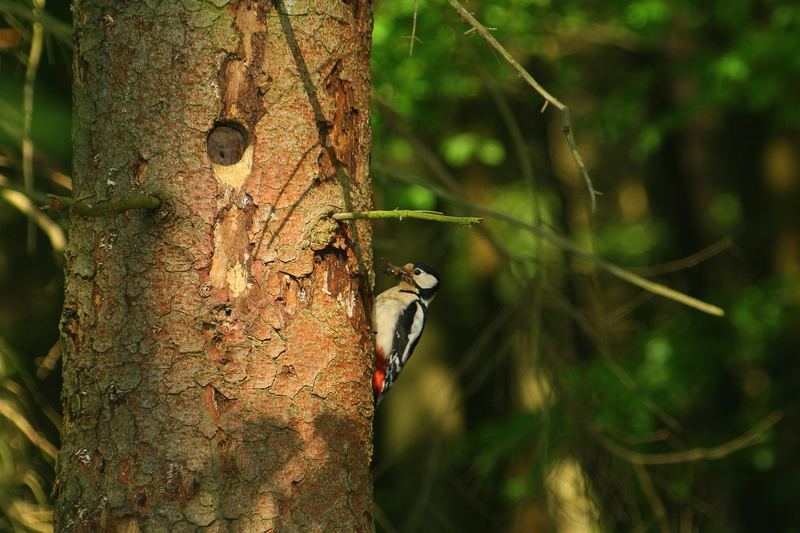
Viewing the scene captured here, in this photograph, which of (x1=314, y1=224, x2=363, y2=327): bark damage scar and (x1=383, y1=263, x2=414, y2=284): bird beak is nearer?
(x1=314, y1=224, x2=363, y2=327): bark damage scar

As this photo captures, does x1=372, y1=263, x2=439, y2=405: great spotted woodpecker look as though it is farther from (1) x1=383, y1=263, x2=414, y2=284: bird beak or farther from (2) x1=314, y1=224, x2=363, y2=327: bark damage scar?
(2) x1=314, y1=224, x2=363, y2=327: bark damage scar

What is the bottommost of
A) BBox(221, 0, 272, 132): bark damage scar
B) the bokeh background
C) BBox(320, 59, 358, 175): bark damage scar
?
the bokeh background

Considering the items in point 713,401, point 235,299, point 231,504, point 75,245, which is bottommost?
point 713,401

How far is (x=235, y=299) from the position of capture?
2393mm

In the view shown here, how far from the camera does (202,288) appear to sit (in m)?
2.37

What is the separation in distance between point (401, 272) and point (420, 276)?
22 centimetres

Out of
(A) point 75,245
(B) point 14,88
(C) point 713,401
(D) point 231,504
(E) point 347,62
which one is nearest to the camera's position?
(D) point 231,504

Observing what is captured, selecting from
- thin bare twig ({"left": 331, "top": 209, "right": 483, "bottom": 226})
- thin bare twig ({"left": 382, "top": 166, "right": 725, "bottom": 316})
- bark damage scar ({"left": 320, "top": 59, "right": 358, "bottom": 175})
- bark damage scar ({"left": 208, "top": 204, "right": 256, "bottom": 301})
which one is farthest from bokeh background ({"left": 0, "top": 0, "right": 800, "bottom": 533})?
bark damage scar ({"left": 208, "top": 204, "right": 256, "bottom": 301})

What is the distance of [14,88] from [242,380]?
6.22 metres

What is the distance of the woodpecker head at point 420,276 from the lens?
5.14 meters

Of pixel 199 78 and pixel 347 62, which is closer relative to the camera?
pixel 199 78

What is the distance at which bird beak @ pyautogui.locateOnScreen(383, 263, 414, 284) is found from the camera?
5066mm

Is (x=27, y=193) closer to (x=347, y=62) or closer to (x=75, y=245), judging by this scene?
(x=75, y=245)

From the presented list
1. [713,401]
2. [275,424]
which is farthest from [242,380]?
[713,401]
